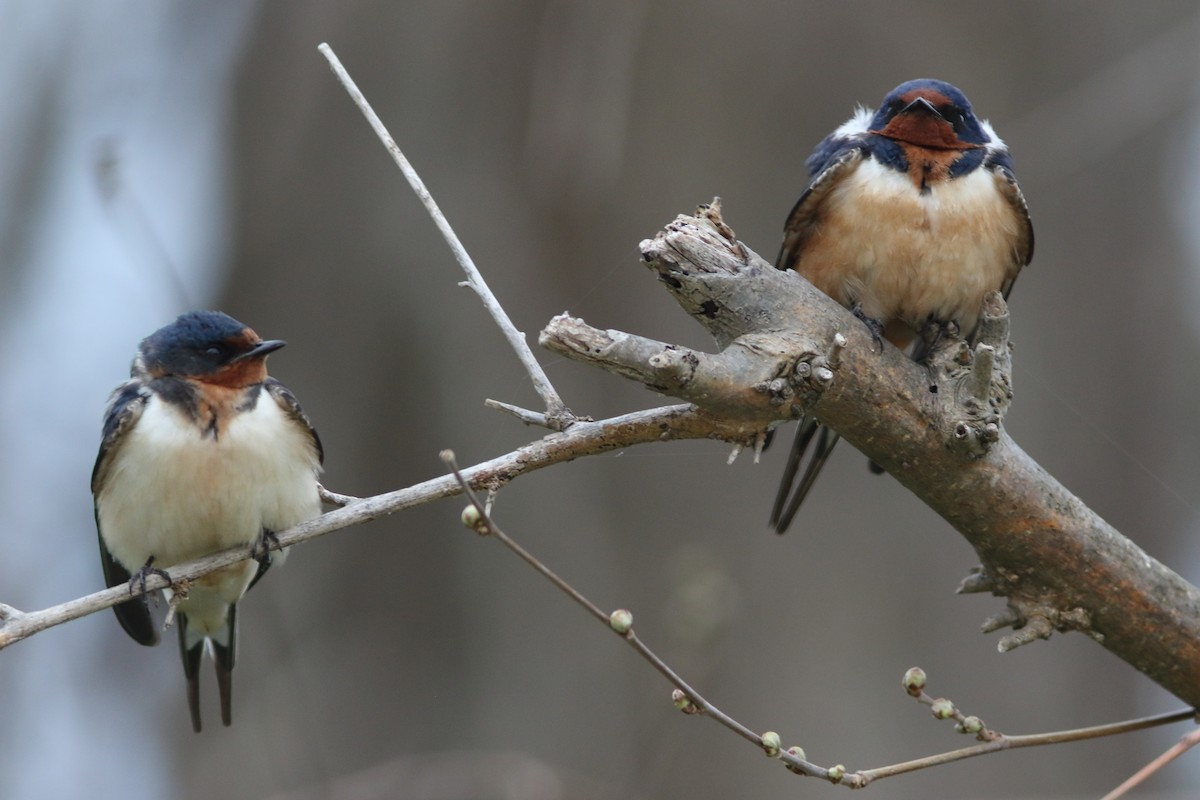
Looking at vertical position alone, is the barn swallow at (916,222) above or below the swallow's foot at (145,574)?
above

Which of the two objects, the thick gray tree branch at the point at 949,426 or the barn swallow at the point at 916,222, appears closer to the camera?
the thick gray tree branch at the point at 949,426

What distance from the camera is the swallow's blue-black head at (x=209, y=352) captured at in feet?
10.9

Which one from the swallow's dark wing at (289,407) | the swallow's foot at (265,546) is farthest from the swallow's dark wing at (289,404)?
the swallow's foot at (265,546)

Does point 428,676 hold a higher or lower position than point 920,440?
lower

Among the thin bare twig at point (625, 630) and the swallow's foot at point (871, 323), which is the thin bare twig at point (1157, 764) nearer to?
the thin bare twig at point (625, 630)

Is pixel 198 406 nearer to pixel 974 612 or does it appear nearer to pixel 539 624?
pixel 539 624

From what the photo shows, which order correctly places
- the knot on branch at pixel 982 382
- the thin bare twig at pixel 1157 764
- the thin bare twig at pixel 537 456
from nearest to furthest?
1. the thin bare twig at pixel 1157 764
2. the thin bare twig at pixel 537 456
3. the knot on branch at pixel 982 382

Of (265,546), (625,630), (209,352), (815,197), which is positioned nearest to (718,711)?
(625,630)

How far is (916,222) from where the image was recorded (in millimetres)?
2975

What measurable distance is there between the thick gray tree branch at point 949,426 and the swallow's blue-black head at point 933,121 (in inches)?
29.2

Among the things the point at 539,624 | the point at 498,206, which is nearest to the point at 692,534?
the point at 539,624

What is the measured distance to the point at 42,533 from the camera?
519 centimetres

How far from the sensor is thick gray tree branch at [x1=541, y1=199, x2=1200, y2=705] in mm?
2121

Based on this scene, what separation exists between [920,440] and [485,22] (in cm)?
337
